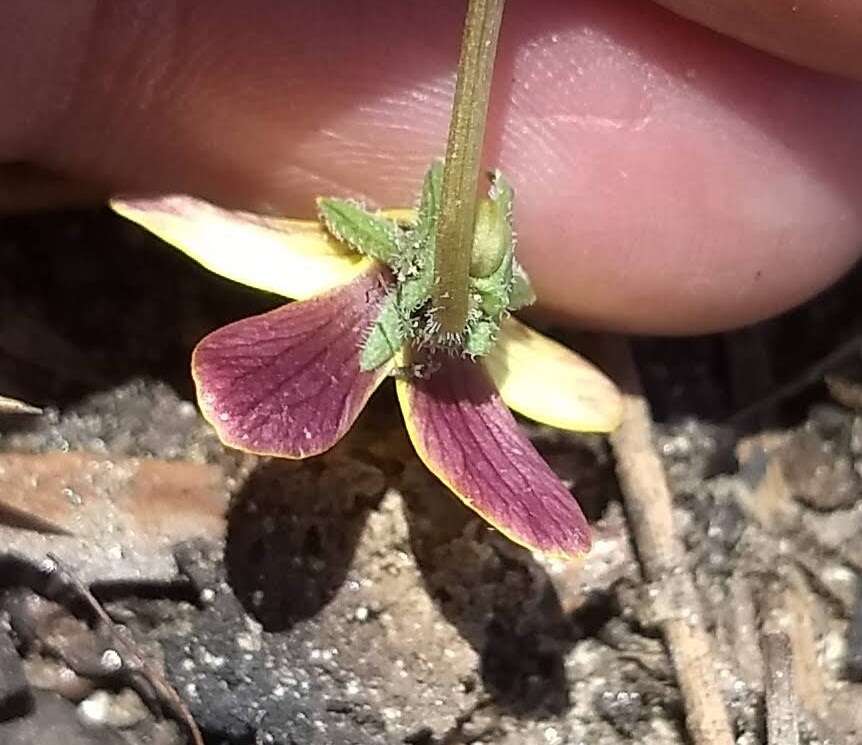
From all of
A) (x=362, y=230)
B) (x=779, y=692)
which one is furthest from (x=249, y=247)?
(x=779, y=692)

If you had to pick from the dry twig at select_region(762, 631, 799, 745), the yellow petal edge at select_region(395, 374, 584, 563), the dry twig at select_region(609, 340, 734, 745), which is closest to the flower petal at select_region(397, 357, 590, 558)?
the yellow petal edge at select_region(395, 374, 584, 563)

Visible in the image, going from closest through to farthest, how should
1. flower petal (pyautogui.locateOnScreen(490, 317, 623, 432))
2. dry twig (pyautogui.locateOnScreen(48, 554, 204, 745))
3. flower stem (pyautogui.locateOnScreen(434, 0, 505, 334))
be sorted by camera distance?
flower stem (pyautogui.locateOnScreen(434, 0, 505, 334)), dry twig (pyautogui.locateOnScreen(48, 554, 204, 745)), flower petal (pyautogui.locateOnScreen(490, 317, 623, 432))

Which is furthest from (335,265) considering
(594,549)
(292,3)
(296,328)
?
(594,549)

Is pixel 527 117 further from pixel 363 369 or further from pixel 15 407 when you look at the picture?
pixel 15 407

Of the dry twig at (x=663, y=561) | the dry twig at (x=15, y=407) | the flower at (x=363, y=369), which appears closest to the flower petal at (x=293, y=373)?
the flower at (x=363, y=369)

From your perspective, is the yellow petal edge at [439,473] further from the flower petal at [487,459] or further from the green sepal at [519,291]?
the green sepal at [519,291]

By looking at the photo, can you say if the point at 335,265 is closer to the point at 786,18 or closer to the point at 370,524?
the point at 370,524

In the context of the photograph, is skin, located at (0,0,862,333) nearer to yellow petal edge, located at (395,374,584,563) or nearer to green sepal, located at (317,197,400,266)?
green sepal, located at (317,197,400,266)
